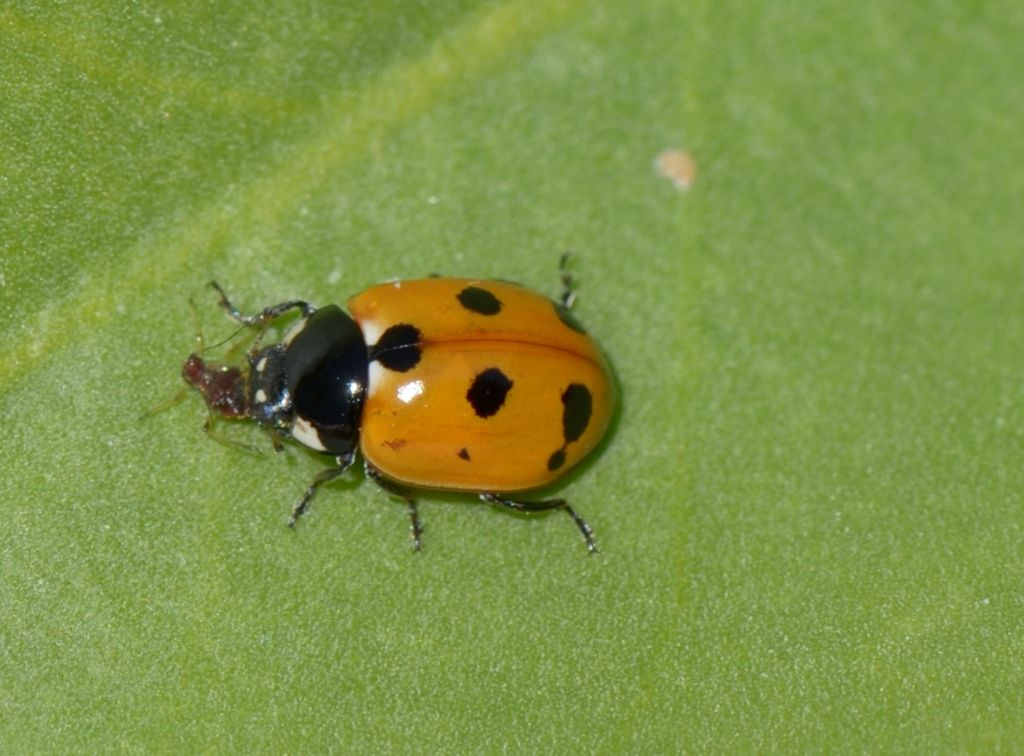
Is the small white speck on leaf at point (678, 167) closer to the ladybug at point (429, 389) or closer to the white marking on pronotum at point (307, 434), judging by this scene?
the ladybug at point (429, 389)

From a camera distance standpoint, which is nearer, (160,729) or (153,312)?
(160,729)

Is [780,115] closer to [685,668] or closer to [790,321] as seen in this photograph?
[790,321]

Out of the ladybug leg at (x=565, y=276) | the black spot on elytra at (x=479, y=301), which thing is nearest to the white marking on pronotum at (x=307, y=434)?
the black spot on elytra at (x=479, y=301)

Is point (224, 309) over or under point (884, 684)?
over

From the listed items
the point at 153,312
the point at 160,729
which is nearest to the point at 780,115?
the point at 153,312

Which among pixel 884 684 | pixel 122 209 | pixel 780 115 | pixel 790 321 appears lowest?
pixel 884 684

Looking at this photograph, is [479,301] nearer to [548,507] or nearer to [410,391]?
[410,391]

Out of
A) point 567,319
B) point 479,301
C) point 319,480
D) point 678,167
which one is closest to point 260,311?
point 319,480
